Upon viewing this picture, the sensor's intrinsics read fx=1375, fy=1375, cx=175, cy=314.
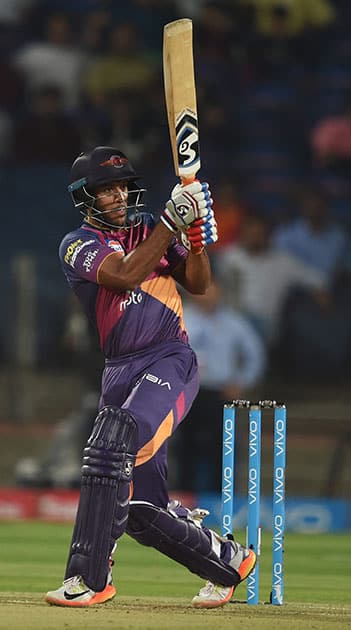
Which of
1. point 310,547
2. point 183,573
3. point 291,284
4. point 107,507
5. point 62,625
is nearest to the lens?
point 62,625

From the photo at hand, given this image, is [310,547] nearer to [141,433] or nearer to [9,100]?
[141,433]

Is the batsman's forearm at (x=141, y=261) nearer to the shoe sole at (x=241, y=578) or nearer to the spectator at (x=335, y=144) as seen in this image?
the shoe sole at (x=241, y=578)

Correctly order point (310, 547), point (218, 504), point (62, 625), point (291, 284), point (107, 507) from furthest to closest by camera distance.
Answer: point (291, 284)
point (218, 504)
point (310, 547)
point (107, 507)
point (62, 625)

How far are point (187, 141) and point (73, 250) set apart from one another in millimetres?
499

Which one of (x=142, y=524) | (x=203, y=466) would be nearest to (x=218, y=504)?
(x=203, y=466)

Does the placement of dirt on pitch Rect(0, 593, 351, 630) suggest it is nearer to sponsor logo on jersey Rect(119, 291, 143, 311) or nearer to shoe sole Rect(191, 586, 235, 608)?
shoe sole Rect(191, 586, 235, 608)

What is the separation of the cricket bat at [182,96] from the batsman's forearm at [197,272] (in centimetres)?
29

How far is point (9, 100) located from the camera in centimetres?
1146

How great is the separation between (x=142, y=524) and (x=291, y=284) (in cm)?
570

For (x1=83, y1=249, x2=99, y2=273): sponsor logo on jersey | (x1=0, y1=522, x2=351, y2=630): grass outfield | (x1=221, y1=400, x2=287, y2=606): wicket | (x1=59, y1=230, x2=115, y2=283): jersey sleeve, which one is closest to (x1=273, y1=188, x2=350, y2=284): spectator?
(x1=0, y1=522, x2=351, y2=630): grass outfield

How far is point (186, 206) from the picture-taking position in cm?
416

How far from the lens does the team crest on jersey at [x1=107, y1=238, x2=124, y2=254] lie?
4.36 metres

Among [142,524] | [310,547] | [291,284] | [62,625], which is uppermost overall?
[291,284]

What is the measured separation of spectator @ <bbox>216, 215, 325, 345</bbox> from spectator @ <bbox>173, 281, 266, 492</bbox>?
11.8 inches
